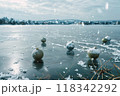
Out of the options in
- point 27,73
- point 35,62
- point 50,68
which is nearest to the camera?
point 27,73

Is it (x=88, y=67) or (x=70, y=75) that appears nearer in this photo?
(x=70, y=75)

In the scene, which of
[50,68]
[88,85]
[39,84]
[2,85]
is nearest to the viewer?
[88,85]

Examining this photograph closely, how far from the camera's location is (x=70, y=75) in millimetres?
11547

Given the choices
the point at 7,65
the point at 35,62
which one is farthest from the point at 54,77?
the point at 7,65

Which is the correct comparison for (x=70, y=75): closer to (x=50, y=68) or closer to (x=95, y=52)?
(x=50, y=68)

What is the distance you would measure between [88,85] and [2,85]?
2.36 meters

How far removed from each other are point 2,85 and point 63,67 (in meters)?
10.1

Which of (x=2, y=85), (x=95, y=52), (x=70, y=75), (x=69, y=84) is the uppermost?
(x=69, y=84)

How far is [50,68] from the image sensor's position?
13250 mm

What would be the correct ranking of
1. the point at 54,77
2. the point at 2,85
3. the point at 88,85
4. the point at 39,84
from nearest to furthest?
the point at 88,85
the point at 39,84
the point at 2,85
the point at 54,77

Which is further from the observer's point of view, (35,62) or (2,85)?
(35,62)

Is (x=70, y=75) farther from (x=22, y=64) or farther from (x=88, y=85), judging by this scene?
(x=88, y=85)

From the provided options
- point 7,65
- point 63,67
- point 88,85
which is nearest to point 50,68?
point 63,67

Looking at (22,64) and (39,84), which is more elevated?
(39,84)
